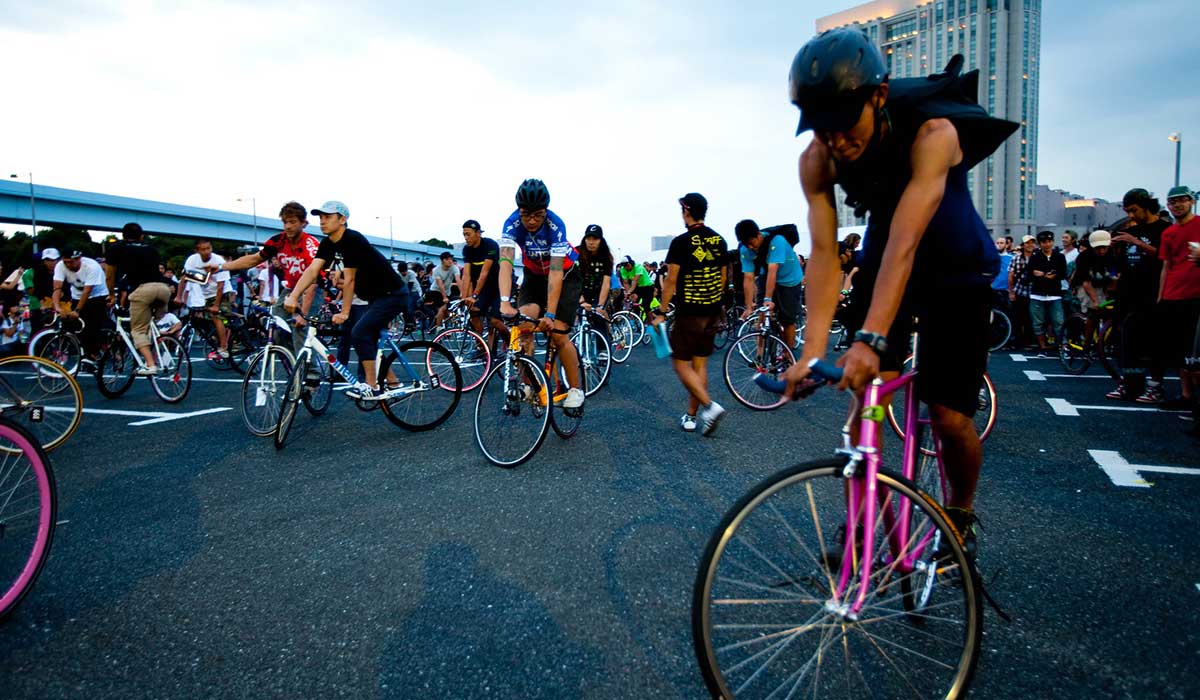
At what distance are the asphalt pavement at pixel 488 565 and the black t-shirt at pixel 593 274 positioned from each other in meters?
3.85

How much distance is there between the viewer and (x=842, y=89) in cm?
175

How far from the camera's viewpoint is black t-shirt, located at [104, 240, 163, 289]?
23.7 ft

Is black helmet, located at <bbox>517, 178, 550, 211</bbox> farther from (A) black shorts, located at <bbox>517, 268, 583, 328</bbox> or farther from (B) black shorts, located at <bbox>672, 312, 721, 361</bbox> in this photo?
(B) black shorts, located at <bbox>672, 312, 721, 361</bbox>

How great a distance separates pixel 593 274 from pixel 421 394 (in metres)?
3.86

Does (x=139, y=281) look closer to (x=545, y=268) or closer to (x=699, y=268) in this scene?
(x=545, y=268)

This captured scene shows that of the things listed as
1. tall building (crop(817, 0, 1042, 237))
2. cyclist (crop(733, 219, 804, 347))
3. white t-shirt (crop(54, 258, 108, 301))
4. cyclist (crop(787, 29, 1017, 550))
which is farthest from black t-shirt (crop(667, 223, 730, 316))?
tall building (crop(817, 0, 1042, 237))

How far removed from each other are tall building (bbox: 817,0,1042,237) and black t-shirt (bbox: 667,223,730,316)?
115m

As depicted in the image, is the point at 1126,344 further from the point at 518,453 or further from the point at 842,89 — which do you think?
the point at 842,89

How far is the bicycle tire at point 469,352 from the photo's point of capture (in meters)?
8.03

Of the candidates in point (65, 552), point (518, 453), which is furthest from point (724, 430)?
point (65, 552)

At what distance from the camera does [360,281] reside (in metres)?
5.82

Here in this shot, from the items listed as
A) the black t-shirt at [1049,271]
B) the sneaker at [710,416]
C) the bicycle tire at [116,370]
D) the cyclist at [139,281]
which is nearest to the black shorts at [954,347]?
the sneaker at [710,416]

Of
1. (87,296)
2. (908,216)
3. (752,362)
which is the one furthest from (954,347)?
(87,296)

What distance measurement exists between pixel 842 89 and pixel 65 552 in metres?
3.94
